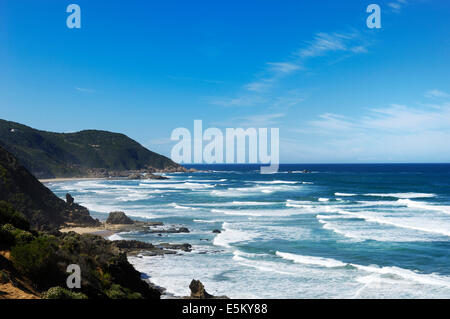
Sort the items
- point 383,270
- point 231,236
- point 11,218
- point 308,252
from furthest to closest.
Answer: point 231,236, point 308,252, point 383,270, point 11,218

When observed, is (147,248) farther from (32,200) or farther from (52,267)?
(52,267)

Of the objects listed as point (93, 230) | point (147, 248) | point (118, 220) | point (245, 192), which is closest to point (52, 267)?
point (147, 248)

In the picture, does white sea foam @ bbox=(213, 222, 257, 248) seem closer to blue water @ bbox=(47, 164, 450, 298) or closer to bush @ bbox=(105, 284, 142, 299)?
blue water @ bbox=(47, 164, 450, 298)

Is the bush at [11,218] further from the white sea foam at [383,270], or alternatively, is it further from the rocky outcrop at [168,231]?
the rocky outcrop at [168,231]

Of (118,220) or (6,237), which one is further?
(118,220)

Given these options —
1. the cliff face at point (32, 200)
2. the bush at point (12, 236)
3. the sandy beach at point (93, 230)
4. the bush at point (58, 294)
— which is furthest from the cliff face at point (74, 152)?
the bush at point (58, 294)

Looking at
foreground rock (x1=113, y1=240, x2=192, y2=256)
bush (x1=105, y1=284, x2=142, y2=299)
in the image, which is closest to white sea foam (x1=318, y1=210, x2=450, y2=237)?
foreground rock (x1=113, y1=240, x2=192, y2=256)
